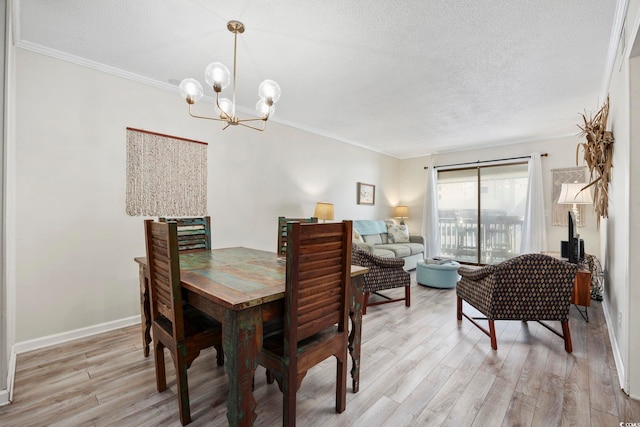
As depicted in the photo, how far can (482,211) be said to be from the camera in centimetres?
580

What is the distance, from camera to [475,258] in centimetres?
589

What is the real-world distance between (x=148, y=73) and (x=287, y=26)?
1629mm

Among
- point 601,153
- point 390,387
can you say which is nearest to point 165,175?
point 390,387

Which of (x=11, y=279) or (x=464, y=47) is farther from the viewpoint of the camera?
(x=464, y=47)

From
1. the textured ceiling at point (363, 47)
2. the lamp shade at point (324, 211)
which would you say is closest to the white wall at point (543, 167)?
the textured ceiling at point (363, 47)

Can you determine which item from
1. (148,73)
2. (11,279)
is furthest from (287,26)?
(11,279)

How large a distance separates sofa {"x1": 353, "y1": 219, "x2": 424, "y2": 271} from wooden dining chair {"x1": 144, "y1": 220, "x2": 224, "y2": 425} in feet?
10.8

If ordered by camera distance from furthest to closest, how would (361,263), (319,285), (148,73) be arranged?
(361,263)
(148,73)
(319,285)

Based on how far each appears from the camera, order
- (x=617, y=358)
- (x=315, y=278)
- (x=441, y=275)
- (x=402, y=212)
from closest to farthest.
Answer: (x=315, y=278)
(x=617, y=358)
(x=441, y=275)
(x=402, y=212)

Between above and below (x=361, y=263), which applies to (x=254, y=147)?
above

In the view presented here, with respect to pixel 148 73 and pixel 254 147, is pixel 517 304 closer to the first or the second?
pixel 254 147

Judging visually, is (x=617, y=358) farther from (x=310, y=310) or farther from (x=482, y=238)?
(x=482, y=238)

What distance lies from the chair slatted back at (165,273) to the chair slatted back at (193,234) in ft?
2.83

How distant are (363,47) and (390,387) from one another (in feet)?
8.37
